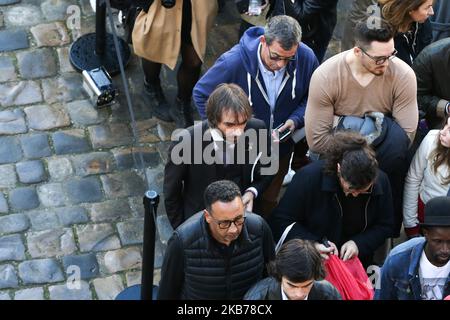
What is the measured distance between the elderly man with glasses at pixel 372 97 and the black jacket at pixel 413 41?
2.21ft

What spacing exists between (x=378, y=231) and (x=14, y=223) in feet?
8.99

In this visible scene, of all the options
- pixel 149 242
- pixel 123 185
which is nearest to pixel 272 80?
pixel 149 242

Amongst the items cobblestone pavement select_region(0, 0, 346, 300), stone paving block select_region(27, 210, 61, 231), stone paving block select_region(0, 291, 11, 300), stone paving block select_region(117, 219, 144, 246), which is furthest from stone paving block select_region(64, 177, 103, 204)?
stone paving block select_region(0, 291, 11, 300)

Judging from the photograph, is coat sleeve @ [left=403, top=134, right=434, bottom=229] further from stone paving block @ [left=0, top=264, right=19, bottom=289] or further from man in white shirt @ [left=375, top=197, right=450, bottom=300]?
stone paving block @ [left=0, top=264, right=19, bottom=289]

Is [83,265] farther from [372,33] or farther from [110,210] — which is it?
[372,33]

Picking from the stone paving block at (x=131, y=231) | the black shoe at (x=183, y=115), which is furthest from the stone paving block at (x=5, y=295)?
the black shoe at (x=183, y=115)

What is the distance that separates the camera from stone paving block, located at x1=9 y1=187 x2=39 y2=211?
832 centimetres

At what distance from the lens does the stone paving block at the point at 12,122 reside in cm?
888

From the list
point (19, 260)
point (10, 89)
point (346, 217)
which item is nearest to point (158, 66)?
point (10, 89)

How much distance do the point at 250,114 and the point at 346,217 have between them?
0.88 m

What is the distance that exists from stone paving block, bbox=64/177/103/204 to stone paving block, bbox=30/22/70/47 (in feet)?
5.24

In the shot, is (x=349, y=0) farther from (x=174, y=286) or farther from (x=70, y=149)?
(x=174, y=286)

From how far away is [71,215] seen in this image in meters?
8.31

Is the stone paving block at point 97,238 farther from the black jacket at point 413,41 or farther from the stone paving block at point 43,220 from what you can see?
the black jacket at point 413,41
